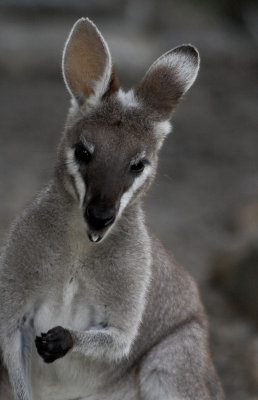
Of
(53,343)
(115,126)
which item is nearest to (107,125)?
(115,126)

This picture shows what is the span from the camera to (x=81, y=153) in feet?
17.0

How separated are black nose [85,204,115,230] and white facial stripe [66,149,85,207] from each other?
0.68ft

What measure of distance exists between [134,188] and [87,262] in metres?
0.61

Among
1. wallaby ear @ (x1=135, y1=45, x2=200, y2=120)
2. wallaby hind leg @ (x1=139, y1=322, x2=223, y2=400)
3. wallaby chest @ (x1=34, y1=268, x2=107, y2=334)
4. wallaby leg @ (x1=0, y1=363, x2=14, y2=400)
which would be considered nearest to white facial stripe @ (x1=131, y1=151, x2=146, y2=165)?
wallaby ear @ (x1=135, y1=45, x2=200, y2=120)

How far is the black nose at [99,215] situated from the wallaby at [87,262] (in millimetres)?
287

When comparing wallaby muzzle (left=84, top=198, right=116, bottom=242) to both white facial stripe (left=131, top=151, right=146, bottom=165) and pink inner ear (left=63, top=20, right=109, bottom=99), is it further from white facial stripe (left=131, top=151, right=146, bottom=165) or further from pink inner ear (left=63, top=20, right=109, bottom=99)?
pink inner ear (left=63, top=20, right=109, bottom=99)

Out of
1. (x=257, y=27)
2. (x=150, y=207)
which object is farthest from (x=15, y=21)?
(x=150, y=207)

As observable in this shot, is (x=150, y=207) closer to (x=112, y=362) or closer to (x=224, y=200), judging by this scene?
(x=224, y=200)

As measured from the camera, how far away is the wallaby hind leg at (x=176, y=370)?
5.93 meters

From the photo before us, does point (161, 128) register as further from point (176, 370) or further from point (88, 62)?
point (176, 370)

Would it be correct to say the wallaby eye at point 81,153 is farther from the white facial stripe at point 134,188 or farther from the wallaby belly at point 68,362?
the wallaby belly at point 68,362

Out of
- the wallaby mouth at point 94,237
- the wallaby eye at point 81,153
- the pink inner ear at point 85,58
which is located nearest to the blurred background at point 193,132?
the pink inner ear at point 85,58

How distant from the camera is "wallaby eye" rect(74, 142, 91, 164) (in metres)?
5.14

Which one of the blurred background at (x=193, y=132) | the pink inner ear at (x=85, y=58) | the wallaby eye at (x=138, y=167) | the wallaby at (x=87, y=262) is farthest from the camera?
the blurred background at (x=193, y=132)
